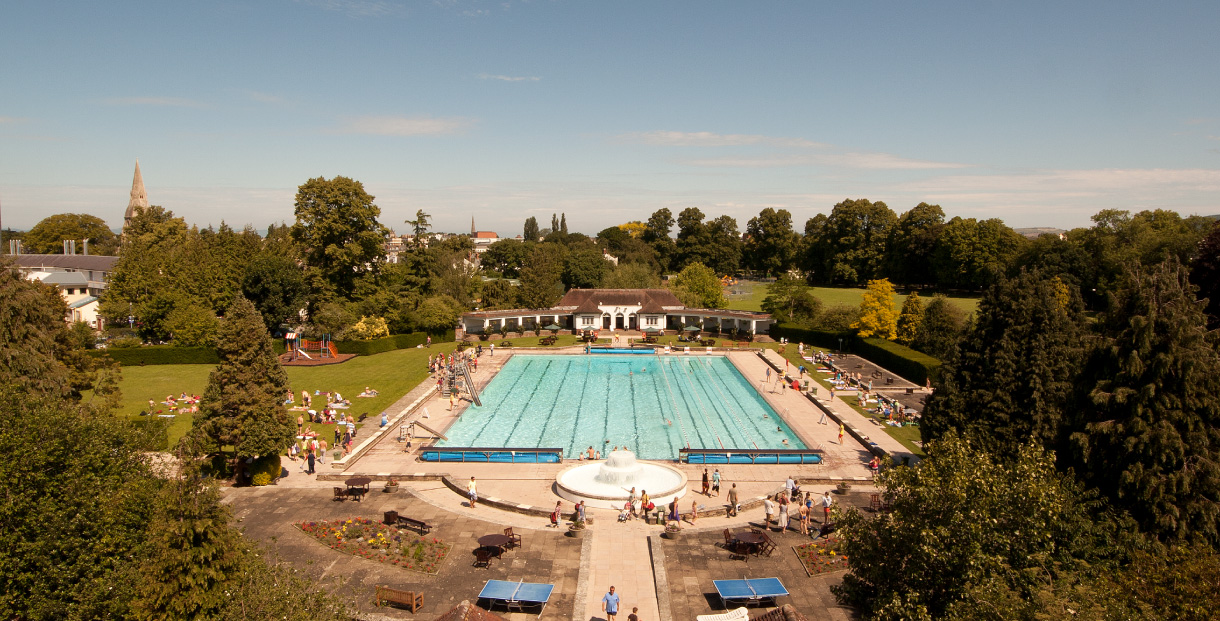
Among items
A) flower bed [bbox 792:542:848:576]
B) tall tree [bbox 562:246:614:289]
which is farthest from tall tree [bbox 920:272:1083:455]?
tall tree [bbox 562:246:614:289]

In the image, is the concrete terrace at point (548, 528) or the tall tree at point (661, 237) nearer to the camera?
the concrete terrace at point (548, 528)

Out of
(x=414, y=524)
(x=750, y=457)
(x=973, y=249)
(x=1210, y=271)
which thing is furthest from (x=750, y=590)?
(x=973, y=249)

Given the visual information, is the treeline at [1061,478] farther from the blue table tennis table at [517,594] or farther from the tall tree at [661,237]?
the tall tree at [661,237]

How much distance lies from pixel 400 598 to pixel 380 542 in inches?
121

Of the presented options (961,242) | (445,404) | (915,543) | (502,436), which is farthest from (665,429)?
(961,242)

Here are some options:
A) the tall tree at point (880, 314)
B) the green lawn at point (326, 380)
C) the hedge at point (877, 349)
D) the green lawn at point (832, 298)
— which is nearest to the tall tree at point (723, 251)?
A: the green lawn at point (832, 298)

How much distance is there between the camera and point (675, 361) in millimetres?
41656

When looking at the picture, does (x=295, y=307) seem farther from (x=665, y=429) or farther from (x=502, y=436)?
(x=665, y=429)

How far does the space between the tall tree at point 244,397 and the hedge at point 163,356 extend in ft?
68.0

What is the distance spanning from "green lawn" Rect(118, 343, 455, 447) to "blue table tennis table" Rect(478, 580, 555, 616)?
1481 centimetres

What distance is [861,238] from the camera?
76125 millimetres

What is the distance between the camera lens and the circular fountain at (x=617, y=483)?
60.5ft

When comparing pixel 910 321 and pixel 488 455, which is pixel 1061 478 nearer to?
pixel 488 455

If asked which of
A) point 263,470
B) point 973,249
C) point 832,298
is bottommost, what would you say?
point 263,470
